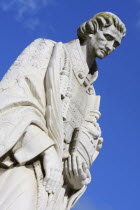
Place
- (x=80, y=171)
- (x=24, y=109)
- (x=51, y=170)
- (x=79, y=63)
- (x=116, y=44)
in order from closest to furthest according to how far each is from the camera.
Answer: (x=51, y=170), (x=24, y=109), (x=80, y=171), (x=79, y=63), (x=116, y=44)

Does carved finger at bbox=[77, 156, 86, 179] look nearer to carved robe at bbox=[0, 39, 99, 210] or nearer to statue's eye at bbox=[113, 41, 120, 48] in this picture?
carved robe at bbox=[0, 39, 99, 210]

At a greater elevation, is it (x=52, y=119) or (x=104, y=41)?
(x=104, y=41)

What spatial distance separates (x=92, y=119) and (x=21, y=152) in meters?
1.64

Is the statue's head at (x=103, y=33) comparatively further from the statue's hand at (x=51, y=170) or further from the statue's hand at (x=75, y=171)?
the statue's hand at (x=51, y=170)

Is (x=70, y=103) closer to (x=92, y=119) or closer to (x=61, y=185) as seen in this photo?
(x=92, y=119)

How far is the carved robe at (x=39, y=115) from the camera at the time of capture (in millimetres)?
4508

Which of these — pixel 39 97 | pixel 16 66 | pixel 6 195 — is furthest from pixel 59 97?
pixel 6 195

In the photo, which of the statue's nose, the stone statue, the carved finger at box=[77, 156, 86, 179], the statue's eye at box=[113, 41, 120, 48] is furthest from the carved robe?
the statue's eye at box=[113, 41, 120, 48]

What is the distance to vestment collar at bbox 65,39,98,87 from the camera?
19.8ft

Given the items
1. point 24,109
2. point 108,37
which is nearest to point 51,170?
point 24,109

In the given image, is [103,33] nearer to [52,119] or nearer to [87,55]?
[87,55]

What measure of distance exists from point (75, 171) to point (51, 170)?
56 cm

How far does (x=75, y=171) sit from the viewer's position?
5.20 metres

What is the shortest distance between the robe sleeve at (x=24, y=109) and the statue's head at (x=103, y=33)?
89cm
